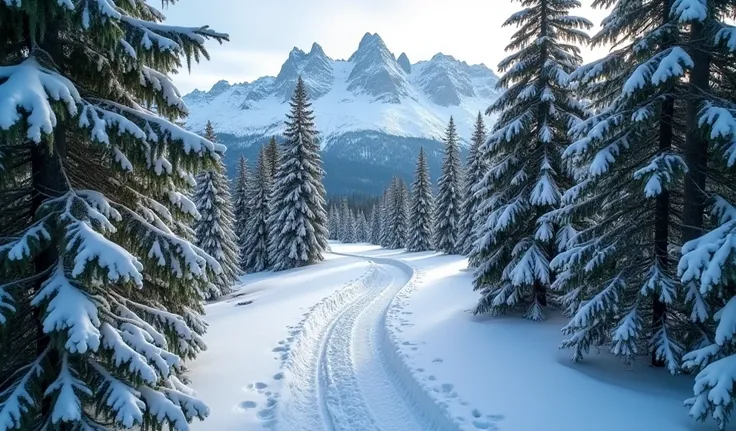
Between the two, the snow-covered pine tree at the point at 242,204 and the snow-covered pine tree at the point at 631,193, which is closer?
the snow-covered pine tree at the point at 631,193

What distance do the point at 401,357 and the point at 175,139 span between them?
739cm

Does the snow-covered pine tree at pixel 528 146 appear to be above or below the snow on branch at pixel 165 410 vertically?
above

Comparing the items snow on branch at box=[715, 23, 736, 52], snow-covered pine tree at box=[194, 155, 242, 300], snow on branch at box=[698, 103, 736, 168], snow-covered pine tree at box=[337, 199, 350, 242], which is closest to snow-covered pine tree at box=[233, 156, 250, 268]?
snow-covered pine tree at box=[194, 155, 242, 300]

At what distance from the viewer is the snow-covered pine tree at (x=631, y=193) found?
7.53m

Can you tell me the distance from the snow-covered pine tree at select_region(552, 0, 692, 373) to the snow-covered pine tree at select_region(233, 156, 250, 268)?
36234 millimetres

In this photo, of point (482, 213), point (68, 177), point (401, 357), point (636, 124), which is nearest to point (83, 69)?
point (68, 177)

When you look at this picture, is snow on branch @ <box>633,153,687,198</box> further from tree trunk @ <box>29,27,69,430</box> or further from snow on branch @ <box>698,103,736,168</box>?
tree trunk @ <box>29,27,69,430</box>

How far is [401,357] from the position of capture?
1002 centimetres

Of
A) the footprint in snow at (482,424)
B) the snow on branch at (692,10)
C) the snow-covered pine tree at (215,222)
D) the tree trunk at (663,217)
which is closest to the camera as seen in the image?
the snow on branch at (692,10)

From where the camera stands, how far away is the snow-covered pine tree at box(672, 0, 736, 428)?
5324 millimetres

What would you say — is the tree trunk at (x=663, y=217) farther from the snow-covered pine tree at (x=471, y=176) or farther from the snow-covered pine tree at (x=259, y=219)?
the snow-covered pine tree at (x=259, y=219)

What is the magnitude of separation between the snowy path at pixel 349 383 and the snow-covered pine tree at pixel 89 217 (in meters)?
3.02

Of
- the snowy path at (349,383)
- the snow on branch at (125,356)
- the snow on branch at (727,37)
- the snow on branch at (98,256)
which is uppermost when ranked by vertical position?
the snow on branch at (727,37)

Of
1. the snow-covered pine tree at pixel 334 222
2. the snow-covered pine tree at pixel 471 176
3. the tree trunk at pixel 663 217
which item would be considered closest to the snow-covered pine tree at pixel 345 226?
the snow-covered pine tree at pixel 334 222
